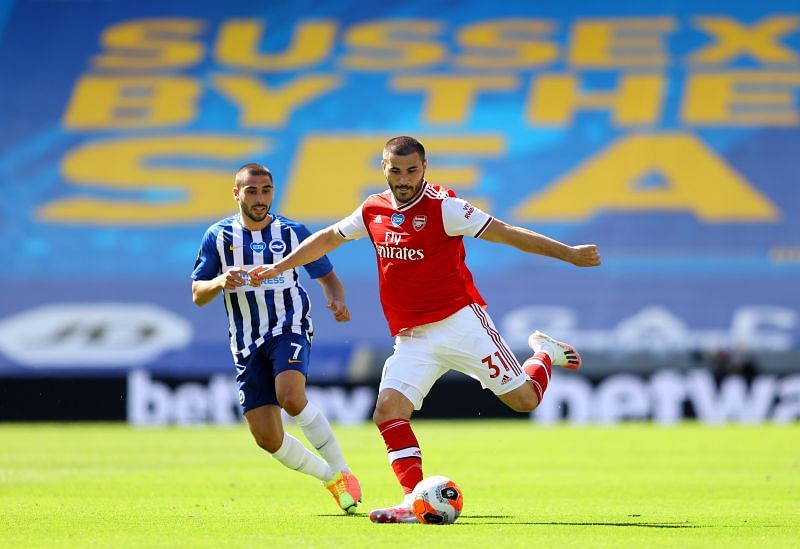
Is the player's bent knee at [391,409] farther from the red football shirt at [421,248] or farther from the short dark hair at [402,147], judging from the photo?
the short dark hair at [402,147]

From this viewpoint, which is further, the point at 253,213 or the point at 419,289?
the point at 253,213

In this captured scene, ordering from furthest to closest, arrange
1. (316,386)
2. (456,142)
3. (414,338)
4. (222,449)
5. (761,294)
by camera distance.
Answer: (456,142) < (761,294) < (316,386) < (222,449) < (414,338)

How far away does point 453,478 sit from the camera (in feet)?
38.1

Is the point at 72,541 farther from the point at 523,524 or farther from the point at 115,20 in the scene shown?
the point at 115,20

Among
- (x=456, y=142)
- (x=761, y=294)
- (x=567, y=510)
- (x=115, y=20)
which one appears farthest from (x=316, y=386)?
(x=567, y=510)

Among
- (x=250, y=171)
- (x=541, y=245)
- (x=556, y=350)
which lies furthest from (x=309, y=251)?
(x=556, y=350)

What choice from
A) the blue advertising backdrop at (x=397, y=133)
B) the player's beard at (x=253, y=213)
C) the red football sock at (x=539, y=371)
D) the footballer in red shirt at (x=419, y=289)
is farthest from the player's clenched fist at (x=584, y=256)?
the blue advertising backdrop at (x=397, y=133)

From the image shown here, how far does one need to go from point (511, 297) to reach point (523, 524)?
1691 centimetres

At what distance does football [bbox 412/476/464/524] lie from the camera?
24.4 ft

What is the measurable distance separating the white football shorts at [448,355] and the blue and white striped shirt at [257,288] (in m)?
1.15

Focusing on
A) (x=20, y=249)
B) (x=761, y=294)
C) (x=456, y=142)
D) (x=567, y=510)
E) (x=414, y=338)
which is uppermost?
(x=456, y=142)

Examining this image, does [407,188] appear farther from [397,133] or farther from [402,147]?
[397,133]

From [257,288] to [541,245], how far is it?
2328 millimetres

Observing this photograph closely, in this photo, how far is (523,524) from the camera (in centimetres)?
761
